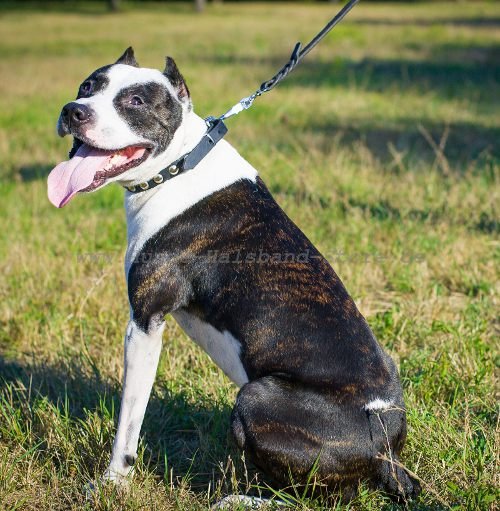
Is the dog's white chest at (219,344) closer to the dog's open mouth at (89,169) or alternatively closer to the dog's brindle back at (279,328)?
the dog's brindle back at (279,328)

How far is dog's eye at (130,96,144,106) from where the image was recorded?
3.20 meters

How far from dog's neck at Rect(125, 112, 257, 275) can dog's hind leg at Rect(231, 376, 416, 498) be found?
2.59ft

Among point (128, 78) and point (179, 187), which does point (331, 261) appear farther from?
point (128, 78)

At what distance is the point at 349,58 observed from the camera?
1622 centimetres

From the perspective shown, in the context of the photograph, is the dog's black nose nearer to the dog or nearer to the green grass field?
the dog

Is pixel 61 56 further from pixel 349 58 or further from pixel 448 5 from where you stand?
pixel 448 5

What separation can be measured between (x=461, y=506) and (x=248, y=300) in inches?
44.5

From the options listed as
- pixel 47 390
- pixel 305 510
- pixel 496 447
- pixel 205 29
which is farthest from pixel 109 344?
pixel 205 29

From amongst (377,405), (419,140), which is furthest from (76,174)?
(419,140)

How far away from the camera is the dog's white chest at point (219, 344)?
3.13 m

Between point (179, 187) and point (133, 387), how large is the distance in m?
0.86

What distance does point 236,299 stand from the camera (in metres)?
3.09

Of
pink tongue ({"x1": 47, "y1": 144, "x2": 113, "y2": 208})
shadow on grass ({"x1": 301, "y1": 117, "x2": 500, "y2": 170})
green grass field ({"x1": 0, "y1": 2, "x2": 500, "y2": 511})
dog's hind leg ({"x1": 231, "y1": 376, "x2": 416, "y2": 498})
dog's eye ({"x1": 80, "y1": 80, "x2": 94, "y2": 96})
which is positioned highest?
dog's eye ({"x1": 80, "y1": 80, "x2": 94, "y2": 96})

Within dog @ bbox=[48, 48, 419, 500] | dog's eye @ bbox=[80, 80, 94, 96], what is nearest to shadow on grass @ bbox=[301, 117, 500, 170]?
dog @ bbox=[48, 48, 419, 500]
